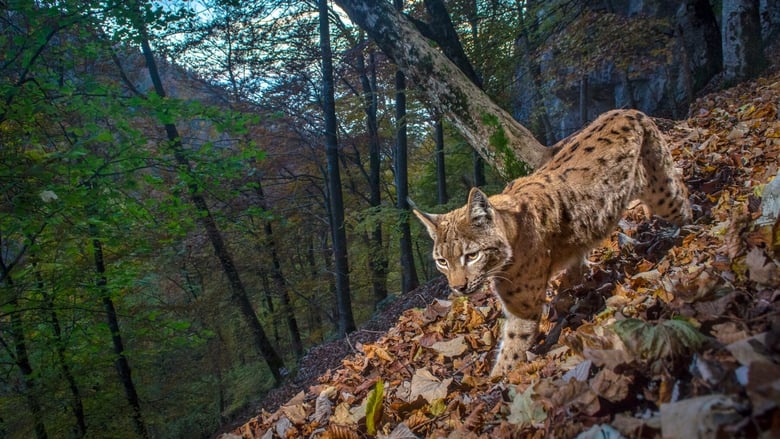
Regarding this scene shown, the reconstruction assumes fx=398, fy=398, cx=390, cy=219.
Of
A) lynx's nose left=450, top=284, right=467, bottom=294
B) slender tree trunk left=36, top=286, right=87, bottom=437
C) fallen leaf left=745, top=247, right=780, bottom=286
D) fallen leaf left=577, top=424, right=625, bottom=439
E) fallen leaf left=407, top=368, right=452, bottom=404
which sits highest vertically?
fallen leaf left=745, top=247, right=780, bottom=286

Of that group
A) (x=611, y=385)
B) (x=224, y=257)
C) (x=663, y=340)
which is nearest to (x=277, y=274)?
(x=224, y=257)

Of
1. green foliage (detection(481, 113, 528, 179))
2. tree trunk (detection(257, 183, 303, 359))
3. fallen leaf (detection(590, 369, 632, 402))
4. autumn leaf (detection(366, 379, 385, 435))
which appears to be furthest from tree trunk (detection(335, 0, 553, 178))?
tree trunk (detection(257, 183, 303, 359))

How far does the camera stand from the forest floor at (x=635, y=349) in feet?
4.53

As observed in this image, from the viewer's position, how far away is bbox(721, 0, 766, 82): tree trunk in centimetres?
921

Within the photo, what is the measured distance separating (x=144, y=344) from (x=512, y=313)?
46.6 feet

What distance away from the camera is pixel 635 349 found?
67.6 inches

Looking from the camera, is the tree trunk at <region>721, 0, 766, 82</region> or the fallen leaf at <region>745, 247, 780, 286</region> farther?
the tree trunk at <region>721, 0, 766, 82</region>

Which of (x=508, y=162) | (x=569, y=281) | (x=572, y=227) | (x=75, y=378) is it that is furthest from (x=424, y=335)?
(x=75, y=378)

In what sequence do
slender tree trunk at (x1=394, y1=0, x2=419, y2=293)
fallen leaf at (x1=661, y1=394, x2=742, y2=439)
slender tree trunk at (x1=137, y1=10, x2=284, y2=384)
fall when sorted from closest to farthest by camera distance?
1. fallen leaf at (x1=661, y1=394, x2=742, y2=439)
2. slender tree trunk at (x1=137, y1=10, x2=284, y2=384)
3. slender tree trunk at (x1=394, y1=0, x2=419, y2=293)

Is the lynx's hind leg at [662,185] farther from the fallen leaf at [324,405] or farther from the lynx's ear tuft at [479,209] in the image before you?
the fallen leaf at [324,405]

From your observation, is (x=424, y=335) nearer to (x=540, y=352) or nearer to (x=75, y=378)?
(x=540, y=352)

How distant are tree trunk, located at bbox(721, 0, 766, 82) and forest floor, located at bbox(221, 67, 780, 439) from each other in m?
4.02

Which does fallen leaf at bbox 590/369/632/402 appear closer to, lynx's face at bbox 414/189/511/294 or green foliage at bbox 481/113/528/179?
lynx's face at bbox 414/189/511/294

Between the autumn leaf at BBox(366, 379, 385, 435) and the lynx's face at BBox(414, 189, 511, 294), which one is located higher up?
the lynx's face at BBox(414, 189, 511, 294)
